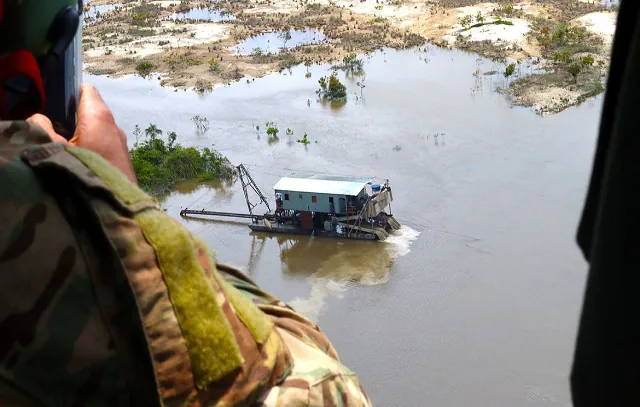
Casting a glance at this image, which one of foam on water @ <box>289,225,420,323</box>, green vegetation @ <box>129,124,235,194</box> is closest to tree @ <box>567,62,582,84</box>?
foam on water @ <box>289,225,420,323</box>

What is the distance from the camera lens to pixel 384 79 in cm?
1998

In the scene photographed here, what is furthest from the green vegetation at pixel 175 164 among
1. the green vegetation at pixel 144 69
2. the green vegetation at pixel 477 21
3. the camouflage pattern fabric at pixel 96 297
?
the camouflage pattern fabric at pixel 96 297

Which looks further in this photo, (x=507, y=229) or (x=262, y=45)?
(x=262, y=45)

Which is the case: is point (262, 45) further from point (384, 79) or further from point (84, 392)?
point (84, 392)

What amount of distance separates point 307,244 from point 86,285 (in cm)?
1176

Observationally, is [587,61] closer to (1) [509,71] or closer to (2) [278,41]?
(1) [509,71]

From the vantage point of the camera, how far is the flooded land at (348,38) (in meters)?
19.2

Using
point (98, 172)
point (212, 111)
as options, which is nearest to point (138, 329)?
point (98, 172)

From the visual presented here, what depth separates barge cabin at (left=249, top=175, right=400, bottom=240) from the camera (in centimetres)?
1281

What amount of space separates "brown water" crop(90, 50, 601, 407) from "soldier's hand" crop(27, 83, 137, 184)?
7567mm

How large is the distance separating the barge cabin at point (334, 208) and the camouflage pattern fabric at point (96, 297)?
11.2 m

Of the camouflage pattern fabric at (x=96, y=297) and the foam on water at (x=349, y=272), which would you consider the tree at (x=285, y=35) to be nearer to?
the foam on water at (x=349, y=272)

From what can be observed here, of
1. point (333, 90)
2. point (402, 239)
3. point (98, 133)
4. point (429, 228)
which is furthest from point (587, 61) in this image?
point (98, 133)

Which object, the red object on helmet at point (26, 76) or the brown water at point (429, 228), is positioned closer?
the red object on helmet at point (26, 76)
